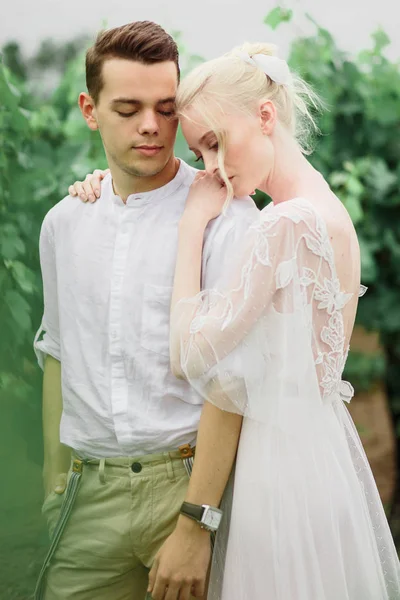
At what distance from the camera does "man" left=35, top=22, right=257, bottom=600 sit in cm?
237

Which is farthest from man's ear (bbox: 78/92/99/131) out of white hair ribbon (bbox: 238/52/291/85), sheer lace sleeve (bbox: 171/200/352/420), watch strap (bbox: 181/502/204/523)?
watch strap (bbox: 181/502/204/523)

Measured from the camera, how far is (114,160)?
2498 millimetres

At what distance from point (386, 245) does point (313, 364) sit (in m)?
2.12

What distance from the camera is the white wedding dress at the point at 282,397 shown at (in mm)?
2268

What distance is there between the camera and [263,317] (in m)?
2.30

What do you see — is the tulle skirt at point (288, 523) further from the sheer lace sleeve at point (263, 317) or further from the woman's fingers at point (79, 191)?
the woman's fingers at point (79, 191)

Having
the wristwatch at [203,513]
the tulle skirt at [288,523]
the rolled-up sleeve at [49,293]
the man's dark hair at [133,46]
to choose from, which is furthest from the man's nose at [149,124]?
the wristwatch at [203,513]

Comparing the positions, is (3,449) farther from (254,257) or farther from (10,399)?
(254,257)

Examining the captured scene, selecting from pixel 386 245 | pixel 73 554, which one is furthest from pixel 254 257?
pixel 386 245

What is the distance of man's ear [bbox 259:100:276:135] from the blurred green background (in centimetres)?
120

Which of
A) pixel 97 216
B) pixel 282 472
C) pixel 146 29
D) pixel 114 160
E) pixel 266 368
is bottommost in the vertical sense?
pixel 282 472

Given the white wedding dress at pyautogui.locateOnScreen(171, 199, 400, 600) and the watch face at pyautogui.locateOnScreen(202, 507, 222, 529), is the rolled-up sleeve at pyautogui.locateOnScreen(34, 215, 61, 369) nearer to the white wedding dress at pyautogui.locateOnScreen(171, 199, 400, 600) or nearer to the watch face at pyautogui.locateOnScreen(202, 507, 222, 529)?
the white wedding dress at pyautogui.locateOnScreen(171, 199, 400, 600)

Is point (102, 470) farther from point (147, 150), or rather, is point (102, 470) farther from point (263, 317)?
point (147, 150)

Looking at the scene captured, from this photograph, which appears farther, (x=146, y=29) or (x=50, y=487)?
(x=50, y=487)
